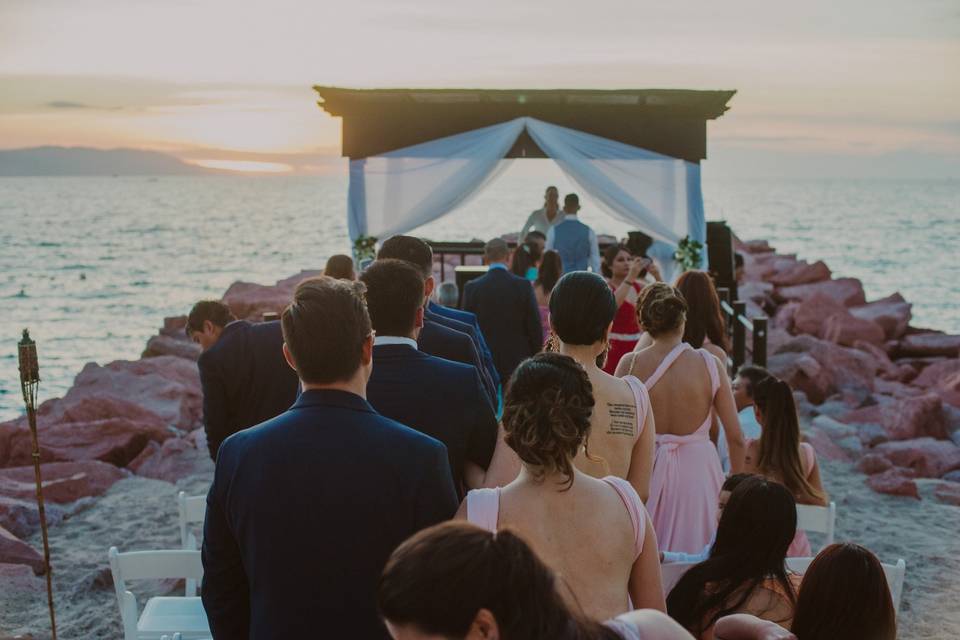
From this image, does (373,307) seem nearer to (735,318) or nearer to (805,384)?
(735,318)

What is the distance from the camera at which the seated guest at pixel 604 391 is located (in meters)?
3.35

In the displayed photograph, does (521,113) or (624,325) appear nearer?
(624,325)

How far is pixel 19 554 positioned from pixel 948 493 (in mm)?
7538

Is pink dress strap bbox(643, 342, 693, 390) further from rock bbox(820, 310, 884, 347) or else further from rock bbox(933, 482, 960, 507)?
rock bbox(820, 310, 884, 347)

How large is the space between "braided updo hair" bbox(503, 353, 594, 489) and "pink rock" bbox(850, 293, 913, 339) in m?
19.3

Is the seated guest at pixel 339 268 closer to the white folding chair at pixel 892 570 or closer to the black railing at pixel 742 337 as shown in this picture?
the white folding chair at pixel 892 570

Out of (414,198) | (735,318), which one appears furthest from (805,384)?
(414,198)

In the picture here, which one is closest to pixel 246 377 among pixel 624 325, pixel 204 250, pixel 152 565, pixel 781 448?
pixel 152 565

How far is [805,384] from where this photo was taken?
46.5ft

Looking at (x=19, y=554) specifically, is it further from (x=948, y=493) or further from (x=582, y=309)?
(x=948, y=493)

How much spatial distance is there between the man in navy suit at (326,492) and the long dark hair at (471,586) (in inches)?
28.4

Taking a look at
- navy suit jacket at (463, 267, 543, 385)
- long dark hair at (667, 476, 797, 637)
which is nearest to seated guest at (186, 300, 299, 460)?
long dark hair at (667, 476, 797, 637)

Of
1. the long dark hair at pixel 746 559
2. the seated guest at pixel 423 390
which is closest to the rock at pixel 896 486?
the long dark hair at pixel 746 559

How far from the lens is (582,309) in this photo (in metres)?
3.37
